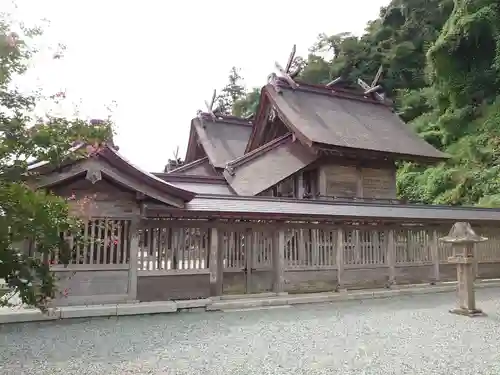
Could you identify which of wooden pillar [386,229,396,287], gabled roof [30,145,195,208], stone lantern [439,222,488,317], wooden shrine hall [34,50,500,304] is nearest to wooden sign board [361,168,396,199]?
wooden shrine hall [34,50,500,304]

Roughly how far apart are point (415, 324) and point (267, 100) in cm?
1216

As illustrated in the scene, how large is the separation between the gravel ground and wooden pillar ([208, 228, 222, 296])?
1.00 metres

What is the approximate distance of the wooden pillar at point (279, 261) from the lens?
31.9ft

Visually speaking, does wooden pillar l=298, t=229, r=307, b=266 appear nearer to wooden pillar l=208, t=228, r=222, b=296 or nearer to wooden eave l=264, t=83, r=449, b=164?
wooden pillar l=208, t=228, r=222, b=296

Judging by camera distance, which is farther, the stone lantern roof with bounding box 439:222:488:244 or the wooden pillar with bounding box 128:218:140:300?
the wooden pillar with bounding box 128:218:140:300

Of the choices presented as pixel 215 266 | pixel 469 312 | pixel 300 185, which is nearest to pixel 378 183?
pixel 300 185

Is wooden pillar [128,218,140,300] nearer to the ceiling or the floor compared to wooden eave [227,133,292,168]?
nearer to the floor

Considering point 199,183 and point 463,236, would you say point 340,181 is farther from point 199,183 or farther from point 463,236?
point 463,236

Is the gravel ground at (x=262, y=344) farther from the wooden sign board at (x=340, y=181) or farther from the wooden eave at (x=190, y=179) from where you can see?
the wooden eave at (x=190, y=179)

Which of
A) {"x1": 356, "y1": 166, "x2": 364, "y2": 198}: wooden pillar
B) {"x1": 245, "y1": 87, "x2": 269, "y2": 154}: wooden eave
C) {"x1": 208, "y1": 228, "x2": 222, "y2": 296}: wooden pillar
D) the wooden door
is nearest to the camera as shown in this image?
{"x1": 208, "y1": 228, "x2": 222, "y2": 296}: wooden pillar

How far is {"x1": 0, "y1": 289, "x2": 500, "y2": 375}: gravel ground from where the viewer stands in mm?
4613

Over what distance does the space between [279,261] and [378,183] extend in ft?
23.2

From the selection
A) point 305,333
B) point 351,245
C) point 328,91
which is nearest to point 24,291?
point 305,333

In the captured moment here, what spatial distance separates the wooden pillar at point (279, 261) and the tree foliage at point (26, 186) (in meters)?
6.91
